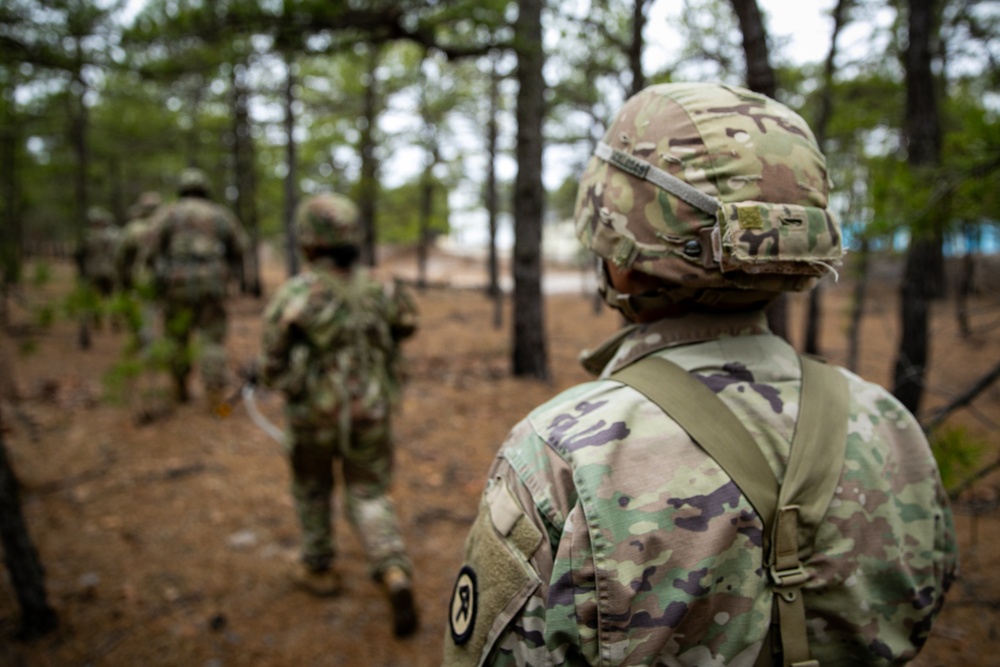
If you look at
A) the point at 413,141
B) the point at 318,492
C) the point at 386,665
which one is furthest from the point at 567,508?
the point at 413,141

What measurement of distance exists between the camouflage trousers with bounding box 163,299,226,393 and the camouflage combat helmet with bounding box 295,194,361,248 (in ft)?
12.9

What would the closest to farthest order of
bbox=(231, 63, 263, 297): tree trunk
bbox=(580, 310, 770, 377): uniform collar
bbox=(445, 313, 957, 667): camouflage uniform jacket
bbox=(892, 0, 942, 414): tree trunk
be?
bbox=(445, 313, 957, 667): camouflage uniform jacket < bbox=(580, 310, 770, 377): uniform collar < bbox=(892, 0, 942, 414): tree trunk < bbox=(231, 63, 263, 297): tree trunk

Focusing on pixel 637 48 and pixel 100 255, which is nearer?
pixel 637 48

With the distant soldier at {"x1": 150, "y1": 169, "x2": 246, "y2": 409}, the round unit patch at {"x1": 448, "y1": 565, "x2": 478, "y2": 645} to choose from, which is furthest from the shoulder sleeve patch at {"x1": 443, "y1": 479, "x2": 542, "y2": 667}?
the distant soldier at {"x1": 150, "y1": 169, "x2": 246, "y2": 409}

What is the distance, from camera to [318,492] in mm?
3689

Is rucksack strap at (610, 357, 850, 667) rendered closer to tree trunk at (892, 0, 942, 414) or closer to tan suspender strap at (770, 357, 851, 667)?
tan suspender strap at (770, 357, 851, 667)

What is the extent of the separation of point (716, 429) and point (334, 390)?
2712 mm

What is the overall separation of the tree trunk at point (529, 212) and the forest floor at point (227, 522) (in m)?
0.46

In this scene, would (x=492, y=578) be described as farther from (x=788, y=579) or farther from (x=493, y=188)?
(x=493, y=188)

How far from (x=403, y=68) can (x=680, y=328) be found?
588 inches

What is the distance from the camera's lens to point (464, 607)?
→ 1275 mm

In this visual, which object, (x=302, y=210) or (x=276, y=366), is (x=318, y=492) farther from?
(x=302, y=210)

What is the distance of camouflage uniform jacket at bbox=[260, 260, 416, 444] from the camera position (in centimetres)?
345

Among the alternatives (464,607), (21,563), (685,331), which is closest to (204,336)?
(21,563)
